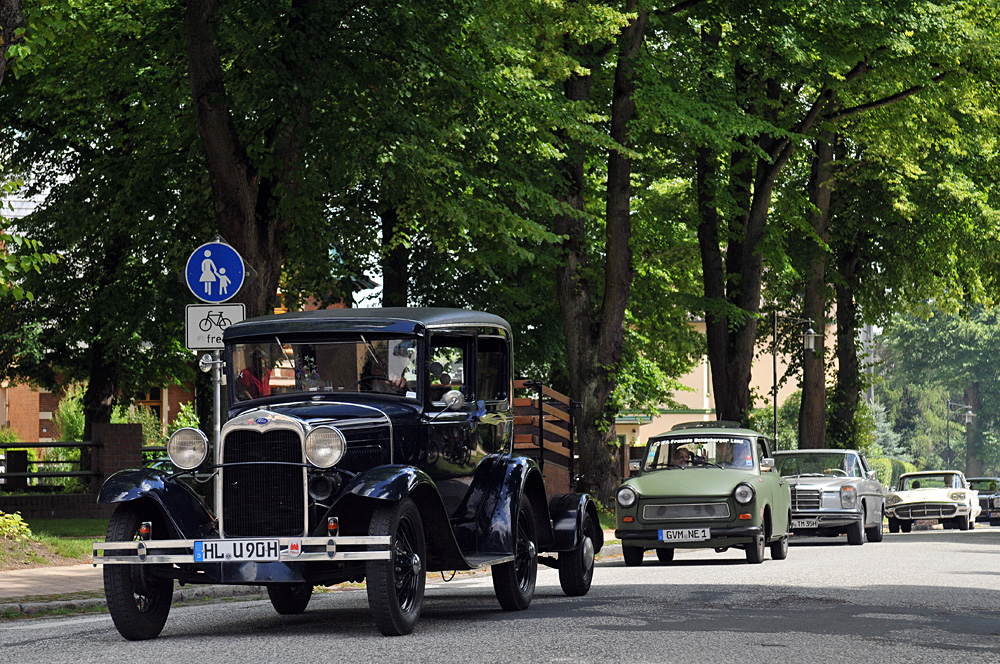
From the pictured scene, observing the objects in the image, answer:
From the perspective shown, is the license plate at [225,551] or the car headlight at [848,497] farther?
the car headlight at [848,497]

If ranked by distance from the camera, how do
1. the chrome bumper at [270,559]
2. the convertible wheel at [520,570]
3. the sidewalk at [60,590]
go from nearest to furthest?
the chrome bumper at [270,559] < the convertible wheel at [520,570] < the sidewalk at [60,590]

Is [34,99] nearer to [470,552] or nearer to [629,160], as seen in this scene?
[629,160]

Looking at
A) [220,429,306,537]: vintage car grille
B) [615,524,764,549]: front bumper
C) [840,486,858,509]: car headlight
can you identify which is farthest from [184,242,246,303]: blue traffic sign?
[840,486,858,509]: car headlight

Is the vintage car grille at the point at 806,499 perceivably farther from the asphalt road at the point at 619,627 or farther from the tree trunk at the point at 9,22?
the tree trunk at the point at 9,22

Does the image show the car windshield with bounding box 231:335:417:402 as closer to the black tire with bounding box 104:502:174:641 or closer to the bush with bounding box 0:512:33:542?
the black tire with bounding box 104:502:174:641

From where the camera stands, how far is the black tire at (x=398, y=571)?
916 centimetres

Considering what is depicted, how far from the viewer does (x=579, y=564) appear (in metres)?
12.6

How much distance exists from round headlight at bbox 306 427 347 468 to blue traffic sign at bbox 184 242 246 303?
5.11m

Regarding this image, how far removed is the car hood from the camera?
1825 centimetres

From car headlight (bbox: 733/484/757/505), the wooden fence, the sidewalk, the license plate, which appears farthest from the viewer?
the wooden fence

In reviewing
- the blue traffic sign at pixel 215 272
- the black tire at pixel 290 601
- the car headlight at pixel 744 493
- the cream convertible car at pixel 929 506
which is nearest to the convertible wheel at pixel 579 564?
the black tire at pixel 290 601

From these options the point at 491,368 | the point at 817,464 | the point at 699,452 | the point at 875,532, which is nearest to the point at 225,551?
the point at 491,368

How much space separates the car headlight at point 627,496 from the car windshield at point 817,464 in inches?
299

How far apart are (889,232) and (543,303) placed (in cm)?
1036
